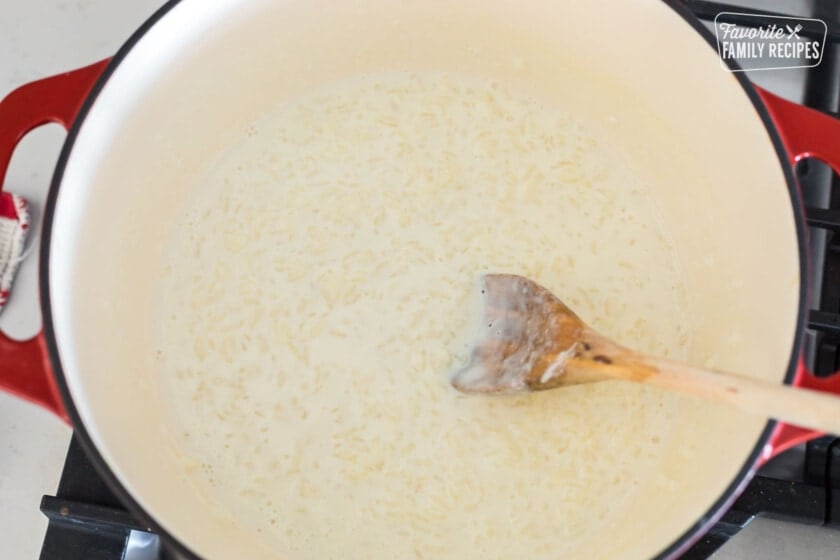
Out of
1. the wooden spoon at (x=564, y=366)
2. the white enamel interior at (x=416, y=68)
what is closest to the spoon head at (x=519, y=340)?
the wooden spoon at (x=564, y=366)

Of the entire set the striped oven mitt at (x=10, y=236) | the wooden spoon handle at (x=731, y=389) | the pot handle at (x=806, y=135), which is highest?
the pot handle at (x=806, y=135)

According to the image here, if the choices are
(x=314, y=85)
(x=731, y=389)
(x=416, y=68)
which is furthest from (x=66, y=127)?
(x=731, y=389)

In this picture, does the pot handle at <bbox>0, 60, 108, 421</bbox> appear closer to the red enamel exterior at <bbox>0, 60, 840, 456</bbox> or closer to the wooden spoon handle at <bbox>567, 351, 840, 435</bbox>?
the red enamel exterior at <bbox>0, 60, 840, 456</bbox>

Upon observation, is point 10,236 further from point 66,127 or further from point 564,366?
point 564,366

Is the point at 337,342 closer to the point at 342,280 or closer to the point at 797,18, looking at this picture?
the point at 342,280

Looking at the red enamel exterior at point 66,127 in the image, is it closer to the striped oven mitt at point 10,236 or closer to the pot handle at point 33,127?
the pot handle at point 33,127

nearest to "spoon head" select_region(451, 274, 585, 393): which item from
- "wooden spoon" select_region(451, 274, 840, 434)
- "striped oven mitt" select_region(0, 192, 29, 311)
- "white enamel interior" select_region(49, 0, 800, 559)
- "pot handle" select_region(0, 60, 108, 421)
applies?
"wooden spoon" select_region(451, 274, 840, 434)
